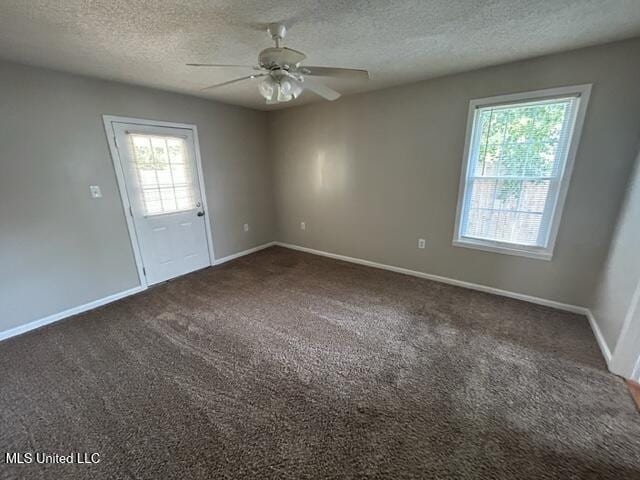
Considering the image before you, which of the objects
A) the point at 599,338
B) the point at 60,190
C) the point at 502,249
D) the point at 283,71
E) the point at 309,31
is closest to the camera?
the point at 283,71

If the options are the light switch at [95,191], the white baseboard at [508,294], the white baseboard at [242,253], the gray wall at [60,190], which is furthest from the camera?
the white baseboard at [242,253]

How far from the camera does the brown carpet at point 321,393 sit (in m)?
1.30

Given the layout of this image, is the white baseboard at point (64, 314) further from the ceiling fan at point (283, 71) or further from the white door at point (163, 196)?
the ceiling fan at point (283, 71)

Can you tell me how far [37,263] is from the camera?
2.43 meters

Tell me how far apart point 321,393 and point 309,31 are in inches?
96.1

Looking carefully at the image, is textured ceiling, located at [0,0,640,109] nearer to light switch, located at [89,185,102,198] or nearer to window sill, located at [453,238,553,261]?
light switch, located at [89,185,102,198]

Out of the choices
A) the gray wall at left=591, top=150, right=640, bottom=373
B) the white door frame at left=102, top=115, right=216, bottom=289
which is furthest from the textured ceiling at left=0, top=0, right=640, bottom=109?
the gray wall at left=591, top=150, right=640, bottom=373

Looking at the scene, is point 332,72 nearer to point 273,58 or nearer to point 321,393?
point 273,58

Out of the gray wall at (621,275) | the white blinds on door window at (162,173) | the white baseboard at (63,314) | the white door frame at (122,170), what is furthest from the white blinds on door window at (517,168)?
the white baseboard at (63,314)

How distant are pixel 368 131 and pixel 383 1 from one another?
1.93 meters

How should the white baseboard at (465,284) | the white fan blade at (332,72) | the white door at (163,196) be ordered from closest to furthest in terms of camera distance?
the white fan blade at (332,72), the white baseboard at (465,284), the white door at (163,196)

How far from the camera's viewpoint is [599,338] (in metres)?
2.11
